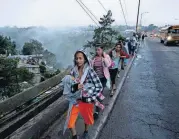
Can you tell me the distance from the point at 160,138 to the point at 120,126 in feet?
3.00

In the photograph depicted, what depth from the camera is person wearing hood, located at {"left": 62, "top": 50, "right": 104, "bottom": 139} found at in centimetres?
387

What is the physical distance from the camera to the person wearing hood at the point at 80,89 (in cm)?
387

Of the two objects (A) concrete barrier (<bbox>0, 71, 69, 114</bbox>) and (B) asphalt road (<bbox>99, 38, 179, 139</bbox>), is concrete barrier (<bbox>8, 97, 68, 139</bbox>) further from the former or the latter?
(B) asphalt road (<bbox>99, 38, 179, 139</bbox>)

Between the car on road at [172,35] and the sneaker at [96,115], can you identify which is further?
the car on road at [172,35]

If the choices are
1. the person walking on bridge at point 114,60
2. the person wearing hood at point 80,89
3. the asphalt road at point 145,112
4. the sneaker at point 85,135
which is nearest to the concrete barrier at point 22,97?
the person wearing hood at point 80,89

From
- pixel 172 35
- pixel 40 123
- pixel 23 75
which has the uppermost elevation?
pixel 40 123

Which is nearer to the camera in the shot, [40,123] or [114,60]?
[40,123]

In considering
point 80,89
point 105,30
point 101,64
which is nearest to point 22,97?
point 80,89

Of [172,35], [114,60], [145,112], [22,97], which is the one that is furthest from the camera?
[172,35]

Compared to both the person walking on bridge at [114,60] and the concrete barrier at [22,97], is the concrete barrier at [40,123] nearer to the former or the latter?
the concrete barrier at [22,97]

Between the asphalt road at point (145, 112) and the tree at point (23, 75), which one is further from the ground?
the asphalt road at point (145, 112)

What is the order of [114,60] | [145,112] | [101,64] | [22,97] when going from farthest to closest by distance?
[114,60], [145,112], [101,64], [22,97]

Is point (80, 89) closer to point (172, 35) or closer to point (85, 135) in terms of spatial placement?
point (85, 135)

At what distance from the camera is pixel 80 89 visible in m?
3.87
